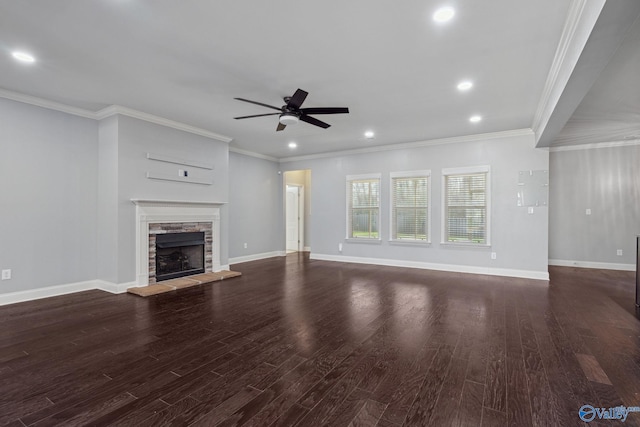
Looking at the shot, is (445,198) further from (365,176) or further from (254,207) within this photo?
(254,207)

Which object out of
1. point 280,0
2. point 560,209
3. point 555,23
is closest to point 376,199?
point 560,209

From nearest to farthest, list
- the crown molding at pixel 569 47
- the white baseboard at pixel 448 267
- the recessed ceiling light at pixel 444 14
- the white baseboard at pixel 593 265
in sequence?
1. the crown molding at pixel 569 47
2. the recessed ceiling light at pixel 444 14
3. the white baseboard at pixel 448 267
4. the white baseboard at pixel 593 265

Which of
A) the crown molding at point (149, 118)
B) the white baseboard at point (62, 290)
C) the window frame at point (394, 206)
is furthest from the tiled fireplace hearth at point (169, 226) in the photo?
the window frame at point (394, 206)

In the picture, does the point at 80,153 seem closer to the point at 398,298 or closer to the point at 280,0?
the point at 280,0

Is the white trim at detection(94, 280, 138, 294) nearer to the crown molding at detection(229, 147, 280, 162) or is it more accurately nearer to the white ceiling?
the white ceiling

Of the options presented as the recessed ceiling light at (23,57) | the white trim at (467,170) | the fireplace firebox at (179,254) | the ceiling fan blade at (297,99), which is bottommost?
the fireplace firebox at (179,254)

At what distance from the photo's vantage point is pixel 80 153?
15.9ft

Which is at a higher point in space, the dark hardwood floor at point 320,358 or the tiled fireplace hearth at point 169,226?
the tiled fireplace hearth at point 169,226

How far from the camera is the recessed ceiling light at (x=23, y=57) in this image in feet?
10.3

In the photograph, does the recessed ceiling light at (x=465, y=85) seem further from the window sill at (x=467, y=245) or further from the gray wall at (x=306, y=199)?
the gray wall at (x=306, y=199)

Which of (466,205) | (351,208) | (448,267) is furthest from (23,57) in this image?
(448,267)

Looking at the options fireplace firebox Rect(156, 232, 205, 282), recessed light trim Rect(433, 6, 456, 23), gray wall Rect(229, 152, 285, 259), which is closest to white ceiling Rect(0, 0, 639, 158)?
recessed light trim Rect(433, 6, 456, 23)

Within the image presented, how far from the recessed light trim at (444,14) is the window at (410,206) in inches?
172

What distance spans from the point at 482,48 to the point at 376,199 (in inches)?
178
